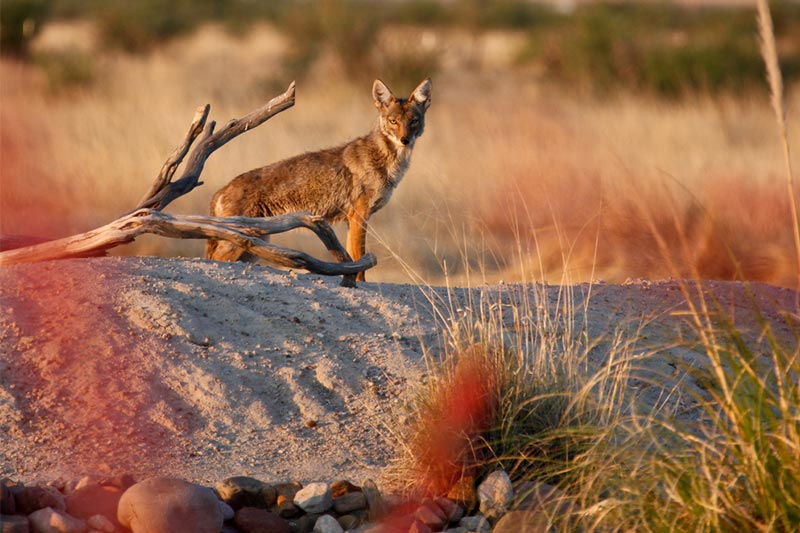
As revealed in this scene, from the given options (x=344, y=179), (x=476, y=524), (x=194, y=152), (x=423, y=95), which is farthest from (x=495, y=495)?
(x=423, y=95)

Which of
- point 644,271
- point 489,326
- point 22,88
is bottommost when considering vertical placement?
point 644,271

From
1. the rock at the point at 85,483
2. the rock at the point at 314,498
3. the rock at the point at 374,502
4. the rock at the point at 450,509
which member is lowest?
the rock at the point at 450,509

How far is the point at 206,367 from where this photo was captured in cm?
509

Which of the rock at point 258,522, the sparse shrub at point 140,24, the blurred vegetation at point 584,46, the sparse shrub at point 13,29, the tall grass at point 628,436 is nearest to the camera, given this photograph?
the tall grass at point 628,436

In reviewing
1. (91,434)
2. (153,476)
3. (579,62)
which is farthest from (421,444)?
(579,62)

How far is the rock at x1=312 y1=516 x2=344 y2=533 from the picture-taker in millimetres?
3943

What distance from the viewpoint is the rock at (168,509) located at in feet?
12.1

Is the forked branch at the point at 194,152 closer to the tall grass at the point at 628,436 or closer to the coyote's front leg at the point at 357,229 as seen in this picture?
the coyote's front leg at the point at 357,229

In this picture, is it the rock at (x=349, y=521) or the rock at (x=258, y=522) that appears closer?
the rock at (x=258, y=522)

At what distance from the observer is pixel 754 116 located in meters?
17.8

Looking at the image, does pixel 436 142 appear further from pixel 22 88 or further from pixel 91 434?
pixel 91 434

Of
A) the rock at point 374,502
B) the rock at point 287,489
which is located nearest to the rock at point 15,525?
the rock at point 287,489

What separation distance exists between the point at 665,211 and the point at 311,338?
18.8ft

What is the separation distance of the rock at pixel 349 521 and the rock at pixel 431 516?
22cm
